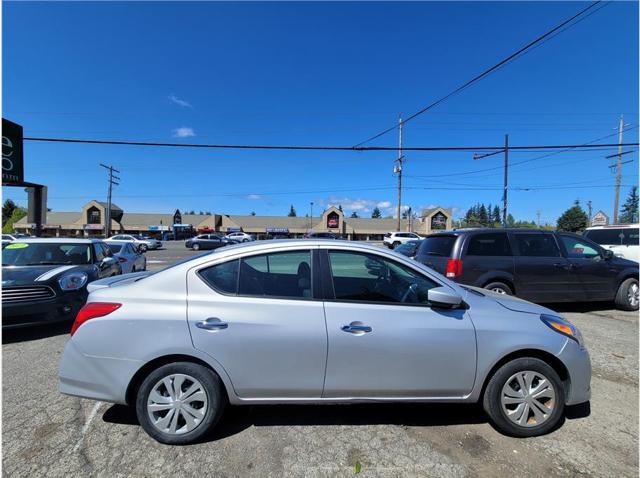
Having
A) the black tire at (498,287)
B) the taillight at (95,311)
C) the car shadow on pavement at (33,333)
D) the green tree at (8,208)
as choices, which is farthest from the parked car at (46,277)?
the green tree at (8,208)

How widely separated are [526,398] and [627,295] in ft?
21.0

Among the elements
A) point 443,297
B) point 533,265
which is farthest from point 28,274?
point 533,265

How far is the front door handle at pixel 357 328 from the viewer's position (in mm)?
2541

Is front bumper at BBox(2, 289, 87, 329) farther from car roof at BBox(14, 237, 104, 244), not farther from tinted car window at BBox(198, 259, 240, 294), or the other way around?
tinted car window at BBox(198, 259, 240, 294)

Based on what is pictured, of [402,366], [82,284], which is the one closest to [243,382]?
[402,366]

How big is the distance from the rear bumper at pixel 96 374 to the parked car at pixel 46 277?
3068mm

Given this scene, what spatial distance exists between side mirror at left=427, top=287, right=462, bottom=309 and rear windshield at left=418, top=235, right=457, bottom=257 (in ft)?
11.7

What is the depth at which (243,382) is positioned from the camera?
8.32 ft

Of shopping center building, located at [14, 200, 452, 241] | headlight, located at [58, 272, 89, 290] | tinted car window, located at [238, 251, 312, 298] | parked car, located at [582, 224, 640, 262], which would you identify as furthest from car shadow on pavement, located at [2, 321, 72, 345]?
shopping center building, located at [14, 200, 452, 241]

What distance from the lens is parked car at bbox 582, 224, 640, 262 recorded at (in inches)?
361

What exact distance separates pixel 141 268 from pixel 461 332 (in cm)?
1320

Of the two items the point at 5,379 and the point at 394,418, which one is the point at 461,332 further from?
the point at 5,379

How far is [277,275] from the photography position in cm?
279

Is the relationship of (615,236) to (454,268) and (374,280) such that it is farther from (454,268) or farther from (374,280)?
(374,280)
